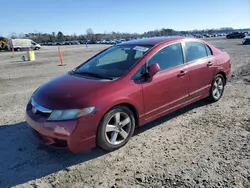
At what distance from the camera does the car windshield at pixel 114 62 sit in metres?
3.92

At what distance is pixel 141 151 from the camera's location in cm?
352

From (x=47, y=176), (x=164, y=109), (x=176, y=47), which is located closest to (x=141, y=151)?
(x=164, y=109)

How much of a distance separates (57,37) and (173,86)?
4703 inches

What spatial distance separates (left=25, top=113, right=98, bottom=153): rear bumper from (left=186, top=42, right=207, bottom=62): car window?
256cm

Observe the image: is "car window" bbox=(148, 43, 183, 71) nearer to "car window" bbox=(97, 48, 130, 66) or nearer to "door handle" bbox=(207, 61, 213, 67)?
"car window" bbox=(97, 48, 130, 66)

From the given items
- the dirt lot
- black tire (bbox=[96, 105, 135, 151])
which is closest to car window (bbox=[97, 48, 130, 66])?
black tire (bbox=[96, 105, 135, 151])

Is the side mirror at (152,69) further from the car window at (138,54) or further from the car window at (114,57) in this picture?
the car window at (114,57)

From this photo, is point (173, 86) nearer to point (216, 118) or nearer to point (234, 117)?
point (216, 118)

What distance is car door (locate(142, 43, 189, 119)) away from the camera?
3.88m

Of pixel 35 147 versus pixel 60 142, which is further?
pixel 35 147

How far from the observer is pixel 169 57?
4309 millimetres

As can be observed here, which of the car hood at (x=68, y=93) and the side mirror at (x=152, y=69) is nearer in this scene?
the car hood at (x=68, y=93)

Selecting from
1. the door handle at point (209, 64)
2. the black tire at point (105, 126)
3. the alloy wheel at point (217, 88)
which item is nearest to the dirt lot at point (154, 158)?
the black tire at point (105, 126)

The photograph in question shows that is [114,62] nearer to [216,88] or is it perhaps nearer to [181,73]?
[181,73]
